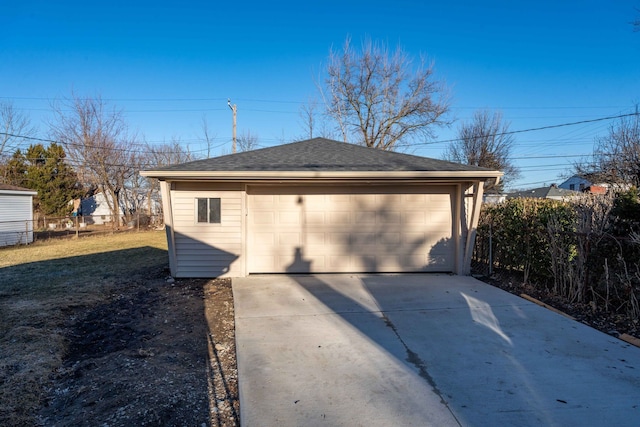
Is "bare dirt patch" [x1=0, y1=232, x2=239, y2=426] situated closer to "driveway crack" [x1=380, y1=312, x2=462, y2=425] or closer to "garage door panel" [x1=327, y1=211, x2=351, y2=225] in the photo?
"driveway crack" [x1=380, y1=312, x2=462, y2=425]

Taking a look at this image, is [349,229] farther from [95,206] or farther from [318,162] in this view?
[95,206]

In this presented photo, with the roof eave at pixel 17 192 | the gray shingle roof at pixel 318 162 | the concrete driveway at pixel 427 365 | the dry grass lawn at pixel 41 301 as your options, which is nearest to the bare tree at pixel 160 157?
the roof eave at pixel 17 192

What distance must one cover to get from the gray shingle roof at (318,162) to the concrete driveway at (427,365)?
2.51 metres

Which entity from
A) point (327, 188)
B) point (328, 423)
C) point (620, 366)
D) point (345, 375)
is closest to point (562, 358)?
point (620, 366)

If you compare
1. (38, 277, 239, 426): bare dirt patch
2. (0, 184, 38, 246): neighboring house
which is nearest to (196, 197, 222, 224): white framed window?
(38, 277, 239, 426): bare dirt patch

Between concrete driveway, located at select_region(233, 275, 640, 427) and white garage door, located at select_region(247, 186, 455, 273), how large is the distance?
1820mm

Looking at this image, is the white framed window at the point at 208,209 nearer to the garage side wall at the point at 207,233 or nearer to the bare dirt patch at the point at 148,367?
the garage side wall at the point at 207,233

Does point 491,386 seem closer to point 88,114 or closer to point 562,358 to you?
point 562,358

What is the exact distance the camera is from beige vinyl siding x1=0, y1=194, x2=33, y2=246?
1454 cm

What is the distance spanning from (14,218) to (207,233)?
1404 cm

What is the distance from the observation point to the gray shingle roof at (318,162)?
660 centimetres

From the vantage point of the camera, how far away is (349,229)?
7137 millimetres

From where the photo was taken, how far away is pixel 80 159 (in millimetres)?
22672

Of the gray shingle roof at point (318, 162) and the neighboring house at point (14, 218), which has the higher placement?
the gray shingle roof at point (318, 162)
